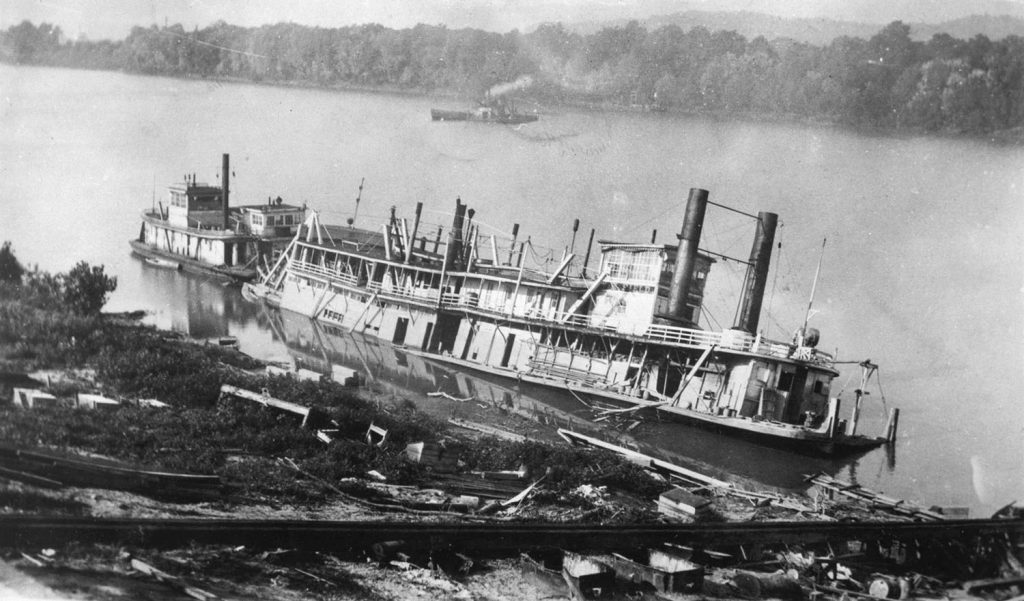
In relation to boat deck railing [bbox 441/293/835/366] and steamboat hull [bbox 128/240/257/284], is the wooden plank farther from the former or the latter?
steamboat hull [bbox 128/240/257/284]

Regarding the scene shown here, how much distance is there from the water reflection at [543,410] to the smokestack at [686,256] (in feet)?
13.7

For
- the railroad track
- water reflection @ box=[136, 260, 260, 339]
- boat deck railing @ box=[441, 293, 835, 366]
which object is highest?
boat deck railing @ box=[441, 293, 835, 366]

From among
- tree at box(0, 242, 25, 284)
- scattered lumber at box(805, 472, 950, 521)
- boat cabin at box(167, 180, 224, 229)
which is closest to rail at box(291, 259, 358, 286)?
boat cabin at box(167, 180, 224, 229)

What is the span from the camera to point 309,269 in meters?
37.0

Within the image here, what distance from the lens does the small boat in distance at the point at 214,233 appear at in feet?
137

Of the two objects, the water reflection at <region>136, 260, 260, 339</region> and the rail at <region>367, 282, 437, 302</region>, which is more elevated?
→ the rail at <region>367, 282, 437, 302</region>

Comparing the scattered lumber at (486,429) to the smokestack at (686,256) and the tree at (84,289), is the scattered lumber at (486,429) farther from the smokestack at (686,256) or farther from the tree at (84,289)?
the tree at (84,289)

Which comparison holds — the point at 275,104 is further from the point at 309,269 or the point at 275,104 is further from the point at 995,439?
the point at 995,439

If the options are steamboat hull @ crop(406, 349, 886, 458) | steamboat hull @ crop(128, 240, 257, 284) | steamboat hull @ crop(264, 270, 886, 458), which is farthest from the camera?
steamboat hull @ crop(128, 240, 257, 284)

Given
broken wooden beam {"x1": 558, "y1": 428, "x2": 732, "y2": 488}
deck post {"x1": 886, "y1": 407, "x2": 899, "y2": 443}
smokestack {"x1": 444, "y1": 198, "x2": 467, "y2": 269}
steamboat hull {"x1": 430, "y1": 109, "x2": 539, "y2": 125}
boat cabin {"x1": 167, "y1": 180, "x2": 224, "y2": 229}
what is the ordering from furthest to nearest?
boat cabin {"x1": 167, "y1": 180, "x2": 224, "y2": 229}, smokestack {"x1": 444, "y1": 198, "x2": 467, "y2": 269}, steamboat hull {"x1": 430, "y1": 109, "x2": 539, "y2": 125}, deck post {"x1": 886, "y1": 407, "x2": 899, "y2": 443}, broken wooden beam {"x1": 558, "y1": 428, "x2": 732, "y2": 488}

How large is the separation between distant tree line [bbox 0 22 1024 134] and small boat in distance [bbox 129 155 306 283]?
65.0 ft

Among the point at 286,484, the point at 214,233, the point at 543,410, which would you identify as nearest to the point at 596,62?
the point at 543,410

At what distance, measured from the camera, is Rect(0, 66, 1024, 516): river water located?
72.3ft

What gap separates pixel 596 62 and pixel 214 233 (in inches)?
1064
